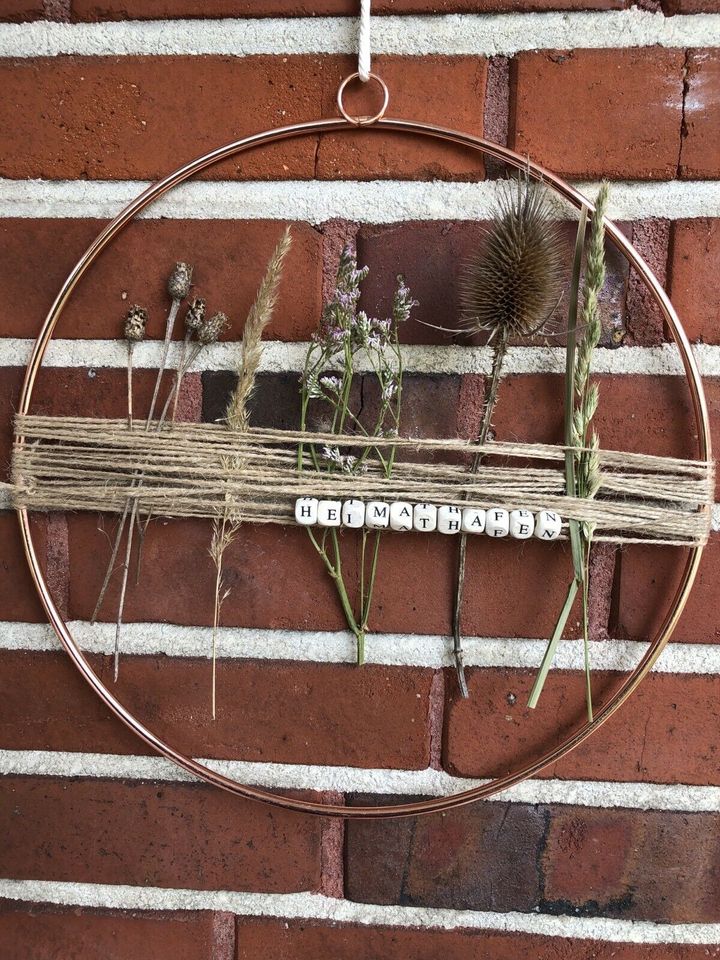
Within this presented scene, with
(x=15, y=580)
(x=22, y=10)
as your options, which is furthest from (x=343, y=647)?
(x=22, y=10)

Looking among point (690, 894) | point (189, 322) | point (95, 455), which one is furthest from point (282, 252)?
point (690, 894)

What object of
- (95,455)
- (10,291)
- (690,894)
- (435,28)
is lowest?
(690,894)

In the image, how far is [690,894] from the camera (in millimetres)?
506

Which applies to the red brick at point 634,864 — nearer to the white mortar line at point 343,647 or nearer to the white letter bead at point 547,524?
the white mortar line at point 343,647

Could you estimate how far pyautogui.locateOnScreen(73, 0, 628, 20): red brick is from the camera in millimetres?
465

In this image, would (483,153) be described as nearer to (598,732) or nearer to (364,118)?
(364,118)

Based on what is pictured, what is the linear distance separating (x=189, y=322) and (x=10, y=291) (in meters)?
0.14

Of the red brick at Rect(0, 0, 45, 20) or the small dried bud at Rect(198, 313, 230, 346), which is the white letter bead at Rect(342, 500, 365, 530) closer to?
the small dried bud at Rect(198, 313, 230, 346)

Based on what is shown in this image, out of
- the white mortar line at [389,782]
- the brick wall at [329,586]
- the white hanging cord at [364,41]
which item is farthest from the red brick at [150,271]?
the white mortar line at [389,782]

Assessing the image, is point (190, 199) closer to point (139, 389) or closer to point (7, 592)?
point (139, 389)

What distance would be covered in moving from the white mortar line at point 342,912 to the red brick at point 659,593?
0.73 feet

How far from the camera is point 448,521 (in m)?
0.46

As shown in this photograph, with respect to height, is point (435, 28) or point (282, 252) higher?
point (435, 28)

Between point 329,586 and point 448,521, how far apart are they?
11 centimetres
